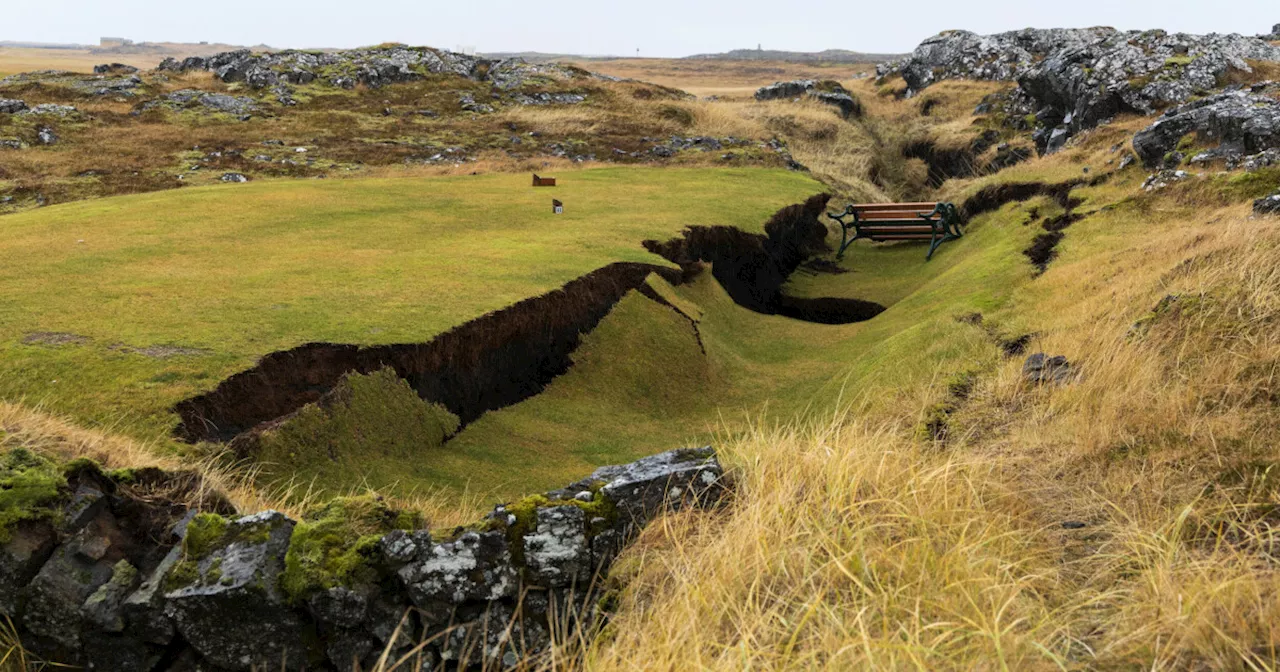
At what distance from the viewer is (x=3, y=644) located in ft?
15.2

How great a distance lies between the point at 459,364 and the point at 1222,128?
628 inches

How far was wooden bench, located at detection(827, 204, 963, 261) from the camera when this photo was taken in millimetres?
21562

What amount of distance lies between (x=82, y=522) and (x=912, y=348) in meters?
9.32

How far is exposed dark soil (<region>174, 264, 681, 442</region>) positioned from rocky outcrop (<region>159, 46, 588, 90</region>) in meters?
37.4

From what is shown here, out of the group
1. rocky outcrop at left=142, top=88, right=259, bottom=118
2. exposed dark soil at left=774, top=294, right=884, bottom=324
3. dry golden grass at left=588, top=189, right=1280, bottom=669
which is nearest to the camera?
dry golden grass at left=588, top=189, right=1280, bottom=669

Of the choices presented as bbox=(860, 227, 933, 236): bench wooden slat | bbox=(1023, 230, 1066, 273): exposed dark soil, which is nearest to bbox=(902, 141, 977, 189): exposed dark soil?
bbox=(860, 227, 933, 236): bench wooden slat

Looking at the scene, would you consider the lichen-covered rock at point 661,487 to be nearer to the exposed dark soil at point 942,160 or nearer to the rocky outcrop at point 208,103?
the exposed dark soil at point 942,160

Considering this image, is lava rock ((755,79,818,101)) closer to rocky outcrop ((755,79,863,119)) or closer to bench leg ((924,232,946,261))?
rocky outcrop ((755,79,863,119))

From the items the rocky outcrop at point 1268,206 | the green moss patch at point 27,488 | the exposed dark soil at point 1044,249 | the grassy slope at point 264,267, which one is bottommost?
the exposed dark soil at point 1044,249

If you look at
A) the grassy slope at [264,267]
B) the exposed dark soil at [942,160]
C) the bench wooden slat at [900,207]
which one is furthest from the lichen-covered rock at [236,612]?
the exposed dark soil at [942,160]

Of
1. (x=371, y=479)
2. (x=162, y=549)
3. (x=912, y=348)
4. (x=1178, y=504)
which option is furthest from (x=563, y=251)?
(x=1178, y=504)

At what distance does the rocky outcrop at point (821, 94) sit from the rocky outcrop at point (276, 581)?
4517 centimetres

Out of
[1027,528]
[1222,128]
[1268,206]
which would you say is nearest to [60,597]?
[1027,528]

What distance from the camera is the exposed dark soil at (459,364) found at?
7.79 metres
